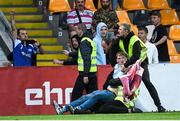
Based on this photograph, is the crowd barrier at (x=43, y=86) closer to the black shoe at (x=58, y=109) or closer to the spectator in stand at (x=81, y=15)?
the black shoe at (x=58, y=109)

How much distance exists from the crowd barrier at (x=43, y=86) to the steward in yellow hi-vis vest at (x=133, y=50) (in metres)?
1.06

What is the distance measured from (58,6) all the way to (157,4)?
319 cm

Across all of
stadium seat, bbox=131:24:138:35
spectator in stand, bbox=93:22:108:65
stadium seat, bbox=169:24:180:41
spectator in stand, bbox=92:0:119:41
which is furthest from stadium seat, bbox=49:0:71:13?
spectator in stand, bbox=93:22:108:65

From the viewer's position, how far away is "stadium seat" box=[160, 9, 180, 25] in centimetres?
2619

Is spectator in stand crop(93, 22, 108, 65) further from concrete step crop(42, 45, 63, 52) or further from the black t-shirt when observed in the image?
concrete step crop(42, 45, 63, 52)

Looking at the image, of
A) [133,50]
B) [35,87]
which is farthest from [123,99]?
[35,87]

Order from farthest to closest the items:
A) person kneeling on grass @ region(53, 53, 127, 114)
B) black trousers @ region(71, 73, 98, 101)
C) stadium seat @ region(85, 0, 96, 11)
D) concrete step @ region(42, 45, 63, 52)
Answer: stadium seat @ region(85, 0, 96, 11)
concrete step @ region(42, 45, 63, 52)
black trousers @ region(71, 73, 98, 101)
person kneeling on grass @ region(53, 53, 127, 114)

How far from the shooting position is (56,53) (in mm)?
24250

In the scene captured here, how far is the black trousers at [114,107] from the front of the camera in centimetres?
1880

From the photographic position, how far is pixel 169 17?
86.1ft

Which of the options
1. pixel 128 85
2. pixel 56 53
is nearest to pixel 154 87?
pixel 128 85

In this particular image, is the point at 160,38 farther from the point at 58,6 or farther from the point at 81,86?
the point at 58,6

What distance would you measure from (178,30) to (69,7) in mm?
2997

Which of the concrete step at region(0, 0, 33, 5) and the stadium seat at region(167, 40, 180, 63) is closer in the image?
the stadium seat at region(167, 40, 180, 63)
